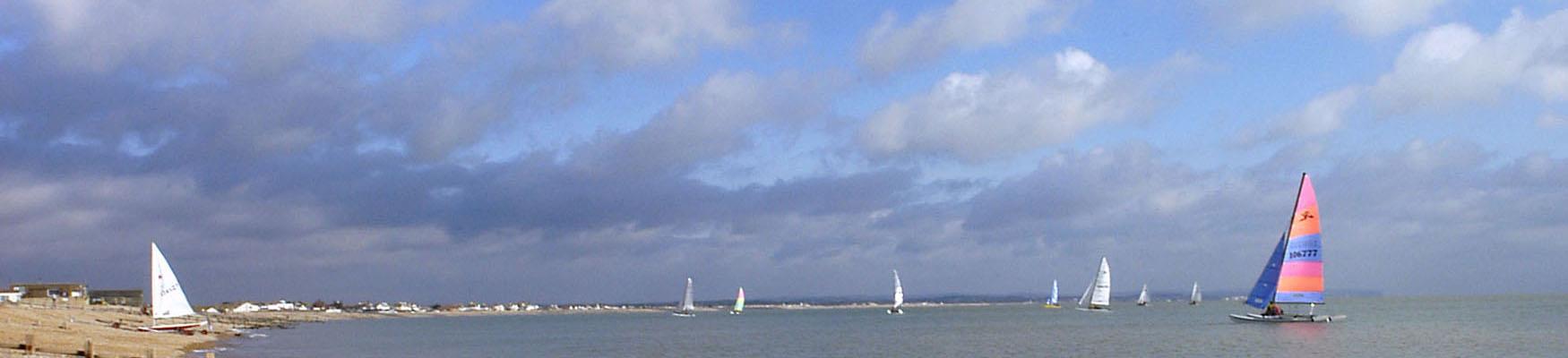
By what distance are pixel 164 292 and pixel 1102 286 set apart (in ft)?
329

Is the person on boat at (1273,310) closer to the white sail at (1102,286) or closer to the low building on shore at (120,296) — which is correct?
the white sail at (1102,286)

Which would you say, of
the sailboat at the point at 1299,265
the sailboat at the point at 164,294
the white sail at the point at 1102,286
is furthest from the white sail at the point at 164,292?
the white sail at the point at 1102,286

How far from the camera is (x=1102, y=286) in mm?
148000

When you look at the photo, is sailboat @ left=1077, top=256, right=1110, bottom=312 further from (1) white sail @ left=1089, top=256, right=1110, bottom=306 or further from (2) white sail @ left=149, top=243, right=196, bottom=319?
(2) white sail @ left=149, top=243, right=196, bottom=319

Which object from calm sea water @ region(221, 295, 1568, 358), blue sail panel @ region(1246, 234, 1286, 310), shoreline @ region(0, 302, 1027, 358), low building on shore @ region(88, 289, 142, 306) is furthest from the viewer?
low building on shore @ region(88, 289, 142, 306)

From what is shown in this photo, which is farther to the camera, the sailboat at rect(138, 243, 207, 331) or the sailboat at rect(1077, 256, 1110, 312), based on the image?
the sailboat at rect(1077, 256, 1110, 312)

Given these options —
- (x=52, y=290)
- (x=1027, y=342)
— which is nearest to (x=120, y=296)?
(x=52, y=290)

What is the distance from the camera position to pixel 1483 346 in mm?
62562

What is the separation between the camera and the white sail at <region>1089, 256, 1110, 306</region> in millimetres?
145125

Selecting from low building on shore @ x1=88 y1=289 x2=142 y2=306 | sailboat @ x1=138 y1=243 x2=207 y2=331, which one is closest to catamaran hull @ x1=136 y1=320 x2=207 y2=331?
sailboat @ x1=138 y1=243 x2=207 y2=331

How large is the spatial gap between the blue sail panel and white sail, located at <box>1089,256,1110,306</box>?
55.2 metres

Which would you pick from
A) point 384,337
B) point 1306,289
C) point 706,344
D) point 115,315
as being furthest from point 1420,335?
point 115,315

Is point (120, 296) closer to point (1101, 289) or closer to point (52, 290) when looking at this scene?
point (52, 290)

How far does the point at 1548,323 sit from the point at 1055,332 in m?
31.5
